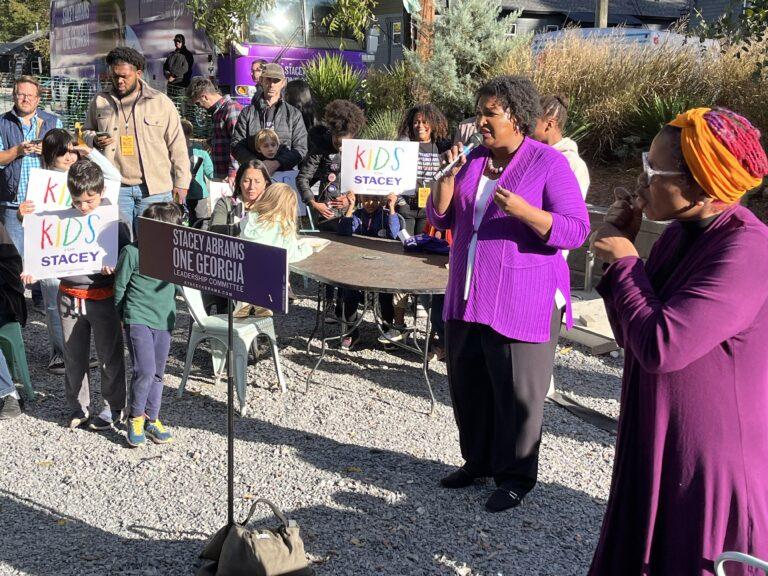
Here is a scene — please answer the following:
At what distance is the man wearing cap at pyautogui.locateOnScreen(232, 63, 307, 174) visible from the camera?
8.35 metres

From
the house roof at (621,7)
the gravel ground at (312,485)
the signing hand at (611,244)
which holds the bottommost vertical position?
the gravel ground at (312,485)

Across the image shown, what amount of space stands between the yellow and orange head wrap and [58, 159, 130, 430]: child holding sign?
11.5 feet

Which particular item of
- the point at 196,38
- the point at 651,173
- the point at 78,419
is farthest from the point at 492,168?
the point at 196,38

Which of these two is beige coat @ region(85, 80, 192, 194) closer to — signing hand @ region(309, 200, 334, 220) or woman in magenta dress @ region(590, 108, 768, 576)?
signing hand @ region(309, 200, 334, 220)

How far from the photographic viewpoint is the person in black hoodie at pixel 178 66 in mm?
15742

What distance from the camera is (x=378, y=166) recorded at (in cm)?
688

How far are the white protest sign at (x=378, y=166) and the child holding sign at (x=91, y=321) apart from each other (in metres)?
2.33

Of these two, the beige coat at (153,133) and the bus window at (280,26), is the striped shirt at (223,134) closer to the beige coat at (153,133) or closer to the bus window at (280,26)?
the beige coat at (153,133)

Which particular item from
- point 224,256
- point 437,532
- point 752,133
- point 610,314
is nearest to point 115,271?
point 224,256

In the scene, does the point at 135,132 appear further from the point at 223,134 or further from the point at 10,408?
the point at 10,408

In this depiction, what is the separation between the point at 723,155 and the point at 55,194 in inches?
181

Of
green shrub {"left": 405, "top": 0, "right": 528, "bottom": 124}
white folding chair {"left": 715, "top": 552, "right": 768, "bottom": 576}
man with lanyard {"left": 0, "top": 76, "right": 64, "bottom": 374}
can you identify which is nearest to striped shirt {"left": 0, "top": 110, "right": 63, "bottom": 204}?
man with lanyard {"left": 0, "top": 76, "right": 64, "bottom": 374}

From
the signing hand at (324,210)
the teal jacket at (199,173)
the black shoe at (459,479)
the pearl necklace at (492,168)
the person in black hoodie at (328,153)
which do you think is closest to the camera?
the pearl necklace at (492,168)

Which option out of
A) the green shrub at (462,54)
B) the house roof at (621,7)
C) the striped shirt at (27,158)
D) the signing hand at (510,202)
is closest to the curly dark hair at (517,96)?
the signing hand at (510,202)
